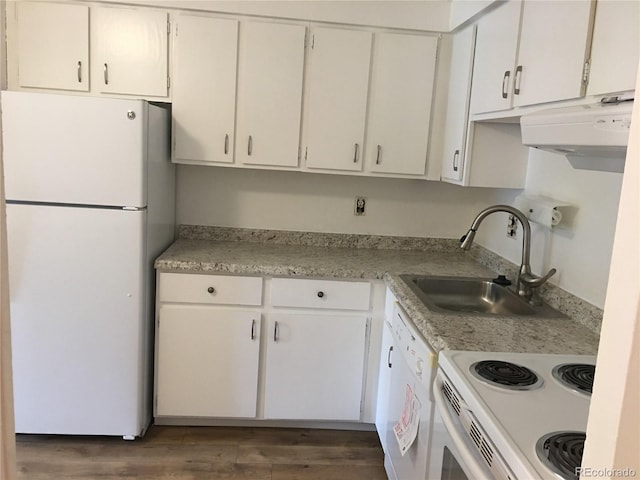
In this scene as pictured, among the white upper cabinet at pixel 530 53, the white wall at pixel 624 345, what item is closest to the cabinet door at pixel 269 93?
the white upper cabinet at pixel 530 53

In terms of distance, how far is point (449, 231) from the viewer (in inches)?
125

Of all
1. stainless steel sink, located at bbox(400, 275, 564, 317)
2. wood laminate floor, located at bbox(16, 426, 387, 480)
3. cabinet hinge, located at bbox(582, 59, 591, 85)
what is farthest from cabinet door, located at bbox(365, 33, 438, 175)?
wood laminate floor, located at bbox(16, 426, 387, 480)

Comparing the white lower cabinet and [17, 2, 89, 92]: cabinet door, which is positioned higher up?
[17, 2, 89, 92]: cabinet door

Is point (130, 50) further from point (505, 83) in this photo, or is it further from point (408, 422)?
point (408, 422)

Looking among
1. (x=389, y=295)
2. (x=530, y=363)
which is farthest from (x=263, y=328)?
(x=530, y=363)

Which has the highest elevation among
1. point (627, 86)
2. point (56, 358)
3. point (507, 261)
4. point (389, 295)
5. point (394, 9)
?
point (394, 9)

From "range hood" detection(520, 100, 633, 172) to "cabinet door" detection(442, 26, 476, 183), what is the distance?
1099 millimetres

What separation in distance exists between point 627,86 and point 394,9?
5.15ft

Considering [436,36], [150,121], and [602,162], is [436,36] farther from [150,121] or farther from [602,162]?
[150,121]

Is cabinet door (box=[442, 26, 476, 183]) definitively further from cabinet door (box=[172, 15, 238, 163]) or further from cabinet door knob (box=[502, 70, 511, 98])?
cabinet door (box=[172, 15, 238, 163])

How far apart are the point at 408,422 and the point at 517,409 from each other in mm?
→ 746

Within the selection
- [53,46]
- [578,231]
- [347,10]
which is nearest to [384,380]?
[578,231]

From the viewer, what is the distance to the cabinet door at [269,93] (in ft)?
8.72

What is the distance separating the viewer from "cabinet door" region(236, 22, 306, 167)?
2658mm
